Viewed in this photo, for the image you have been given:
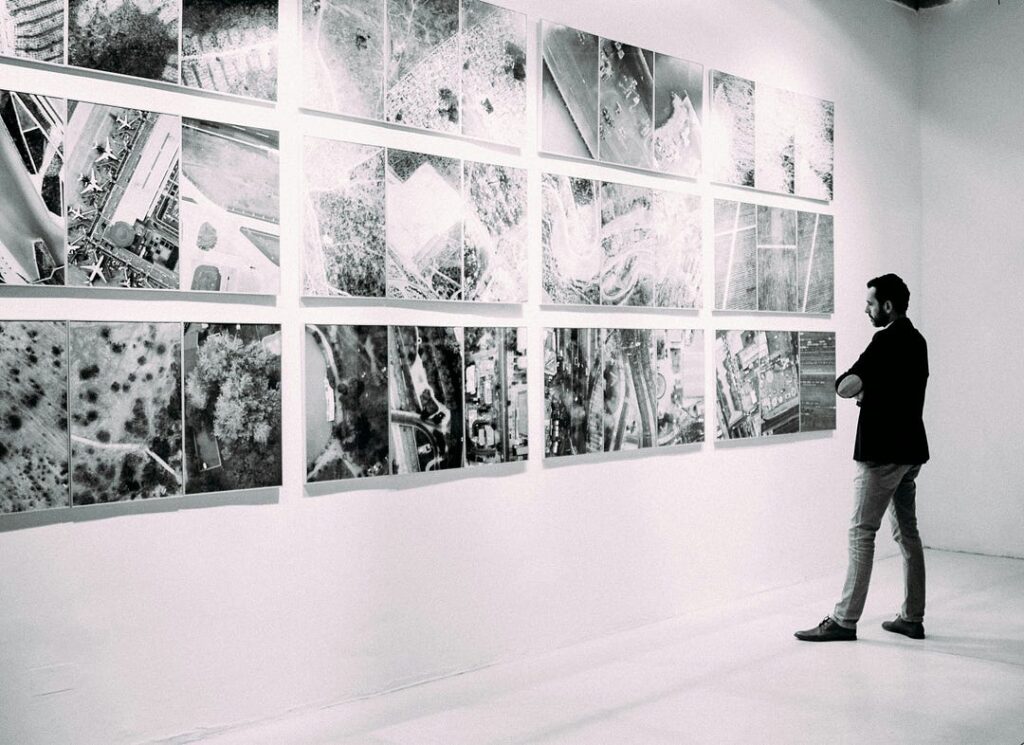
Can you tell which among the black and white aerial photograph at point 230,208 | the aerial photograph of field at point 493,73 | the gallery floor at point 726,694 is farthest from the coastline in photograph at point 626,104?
the gallery floor at point 726,694

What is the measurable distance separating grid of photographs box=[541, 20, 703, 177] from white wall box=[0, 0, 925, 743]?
0.09 m

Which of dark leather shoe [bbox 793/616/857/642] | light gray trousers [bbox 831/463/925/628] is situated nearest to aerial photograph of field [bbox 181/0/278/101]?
light gray trousers [bbox 831/463/925/628]

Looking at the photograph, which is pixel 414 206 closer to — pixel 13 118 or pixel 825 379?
pixel 13 118

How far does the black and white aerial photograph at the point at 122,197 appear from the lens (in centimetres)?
312

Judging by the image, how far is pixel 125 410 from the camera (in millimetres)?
3215

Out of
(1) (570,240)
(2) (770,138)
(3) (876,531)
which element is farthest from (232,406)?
(2) (770,138)

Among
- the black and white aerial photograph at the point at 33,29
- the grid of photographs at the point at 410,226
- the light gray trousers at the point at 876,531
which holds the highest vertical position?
the black and white aerial photograph at the point at 33,29

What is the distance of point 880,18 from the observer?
6.59 meters

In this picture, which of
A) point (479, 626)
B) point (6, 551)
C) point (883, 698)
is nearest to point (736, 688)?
point (883, 698)

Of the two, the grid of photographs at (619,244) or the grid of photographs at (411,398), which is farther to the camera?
the grid of photographs at (619,244)

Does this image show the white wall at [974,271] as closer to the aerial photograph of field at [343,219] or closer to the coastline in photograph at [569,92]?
the coastline in photograph at [569,92]

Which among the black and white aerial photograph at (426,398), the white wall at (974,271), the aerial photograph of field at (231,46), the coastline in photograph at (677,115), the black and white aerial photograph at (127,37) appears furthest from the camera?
the white wall at (974,271)

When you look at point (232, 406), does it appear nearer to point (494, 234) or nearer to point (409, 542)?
point (409, 542)

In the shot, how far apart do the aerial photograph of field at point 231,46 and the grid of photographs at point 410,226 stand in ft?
0.92
